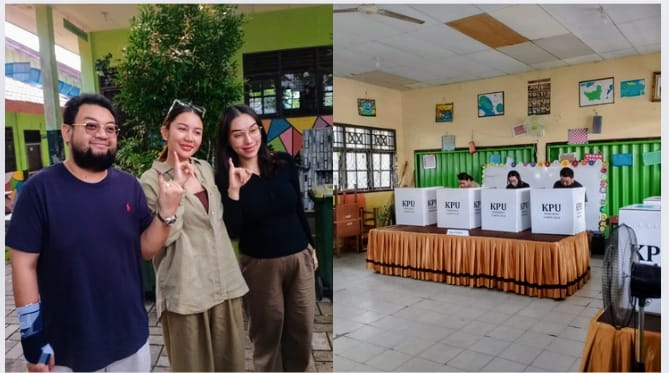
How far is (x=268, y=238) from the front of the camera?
1855 millimetres

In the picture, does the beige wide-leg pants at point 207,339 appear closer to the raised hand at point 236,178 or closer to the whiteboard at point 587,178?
the raised hand at point 236,178

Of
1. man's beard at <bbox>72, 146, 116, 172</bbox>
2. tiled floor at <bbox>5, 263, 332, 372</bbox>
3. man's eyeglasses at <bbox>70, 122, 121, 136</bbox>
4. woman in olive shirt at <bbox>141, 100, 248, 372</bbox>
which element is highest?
man's eyeglasses at <bbox>70, 122, 121, 136</bbox>

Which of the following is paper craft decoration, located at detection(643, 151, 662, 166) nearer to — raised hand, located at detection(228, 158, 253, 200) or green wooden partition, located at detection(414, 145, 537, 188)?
green wooden partition, located at detection(414, 145, 537, 188)

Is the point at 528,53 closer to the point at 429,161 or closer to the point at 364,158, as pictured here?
the point at 429,161

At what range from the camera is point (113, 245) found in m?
1.68

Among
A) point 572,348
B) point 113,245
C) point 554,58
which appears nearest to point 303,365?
point 113,245

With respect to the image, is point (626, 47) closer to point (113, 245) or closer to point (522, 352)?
point (522, 352)

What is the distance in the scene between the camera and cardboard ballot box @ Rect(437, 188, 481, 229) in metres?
Result: 4.50

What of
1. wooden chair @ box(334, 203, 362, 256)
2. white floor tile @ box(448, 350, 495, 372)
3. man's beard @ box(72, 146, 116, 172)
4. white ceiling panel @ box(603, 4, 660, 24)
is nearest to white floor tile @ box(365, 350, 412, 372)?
white floor tile @ box(448, 350, 495, 372)

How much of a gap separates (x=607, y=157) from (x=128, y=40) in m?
5.64

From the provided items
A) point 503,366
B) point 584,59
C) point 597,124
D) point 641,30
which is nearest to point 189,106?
point 503,366

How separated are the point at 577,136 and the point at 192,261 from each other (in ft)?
17.9

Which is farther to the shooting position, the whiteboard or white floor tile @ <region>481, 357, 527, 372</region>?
the whiteboard

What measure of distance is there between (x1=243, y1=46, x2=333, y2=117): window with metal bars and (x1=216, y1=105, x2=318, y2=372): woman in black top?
93mm
